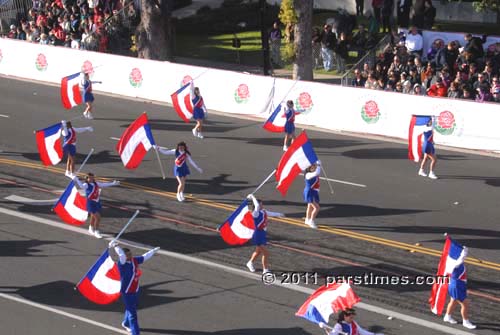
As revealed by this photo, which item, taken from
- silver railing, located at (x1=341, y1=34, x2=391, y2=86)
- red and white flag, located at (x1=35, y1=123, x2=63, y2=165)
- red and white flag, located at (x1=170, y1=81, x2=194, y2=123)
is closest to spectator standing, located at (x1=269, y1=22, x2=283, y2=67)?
silver railing, located at (x1=341, y1=34, x2=391, y2=86)

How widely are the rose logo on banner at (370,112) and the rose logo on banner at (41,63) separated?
12475 mm

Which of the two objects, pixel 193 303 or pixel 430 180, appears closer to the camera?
pixel 193 303

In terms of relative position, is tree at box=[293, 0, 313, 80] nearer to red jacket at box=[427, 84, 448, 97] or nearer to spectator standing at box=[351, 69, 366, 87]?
spectator standing at box=[351, 69, 366, 87]

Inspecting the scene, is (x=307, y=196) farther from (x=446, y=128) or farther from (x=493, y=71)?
(x=493, y=71)

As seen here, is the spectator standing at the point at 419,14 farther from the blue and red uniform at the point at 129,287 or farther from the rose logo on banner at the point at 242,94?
the blue and red uniform at the point at 129,287

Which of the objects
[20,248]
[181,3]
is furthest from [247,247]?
[181,3]

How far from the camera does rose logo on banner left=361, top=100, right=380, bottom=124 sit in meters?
25.1

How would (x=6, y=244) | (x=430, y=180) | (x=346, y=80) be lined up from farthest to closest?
(x=346, y=80)
(x=430, y=180)
(x=6, y=244)

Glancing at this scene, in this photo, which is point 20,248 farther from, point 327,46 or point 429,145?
point 327,46

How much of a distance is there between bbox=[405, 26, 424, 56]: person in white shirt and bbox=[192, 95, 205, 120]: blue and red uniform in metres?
7.48

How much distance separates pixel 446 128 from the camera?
24078 millimetres

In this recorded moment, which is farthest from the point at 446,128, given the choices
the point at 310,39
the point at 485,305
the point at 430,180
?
the point at 485,305

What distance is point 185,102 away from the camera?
25359mm

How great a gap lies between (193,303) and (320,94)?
11.9 metres
